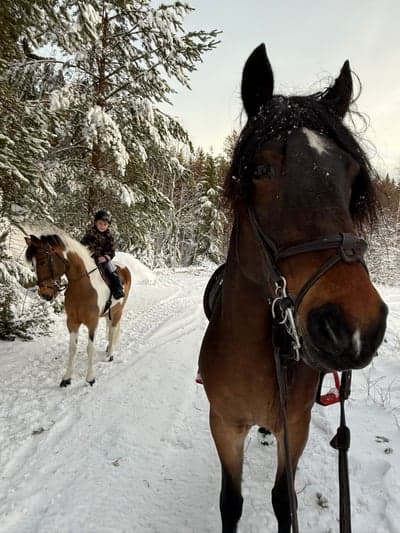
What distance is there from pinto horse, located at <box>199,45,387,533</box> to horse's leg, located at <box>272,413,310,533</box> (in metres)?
0.01

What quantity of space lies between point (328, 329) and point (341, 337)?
0.15ft

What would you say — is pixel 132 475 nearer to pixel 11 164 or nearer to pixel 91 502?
pixel 91 502

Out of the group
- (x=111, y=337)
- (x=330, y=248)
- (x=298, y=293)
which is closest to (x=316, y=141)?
(x=330, y=248)

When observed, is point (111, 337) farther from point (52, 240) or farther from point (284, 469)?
point (284, 469)

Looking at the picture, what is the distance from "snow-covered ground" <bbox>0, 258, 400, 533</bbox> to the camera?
2.58 meters

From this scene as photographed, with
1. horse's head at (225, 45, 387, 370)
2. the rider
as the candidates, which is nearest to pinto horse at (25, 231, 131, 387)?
the rider

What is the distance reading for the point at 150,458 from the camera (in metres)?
3.32

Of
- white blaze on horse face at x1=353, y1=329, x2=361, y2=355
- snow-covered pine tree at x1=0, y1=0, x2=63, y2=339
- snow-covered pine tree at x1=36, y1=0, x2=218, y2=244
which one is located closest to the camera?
white blaze on horse face at x1=353, y1=329, x2=361, y2=355

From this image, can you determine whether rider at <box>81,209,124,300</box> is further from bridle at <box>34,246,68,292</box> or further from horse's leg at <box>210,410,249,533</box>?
horse's leg at <box>210,410,249,533</box>

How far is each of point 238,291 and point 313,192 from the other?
2.57ft

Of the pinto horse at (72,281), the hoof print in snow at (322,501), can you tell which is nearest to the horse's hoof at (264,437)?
the hoof print in snow at (322,501)

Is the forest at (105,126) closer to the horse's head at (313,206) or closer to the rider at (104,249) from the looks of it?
the rider at (104,249)

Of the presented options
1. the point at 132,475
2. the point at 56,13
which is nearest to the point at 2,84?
the point at 56,13

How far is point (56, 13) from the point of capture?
4.67 metres
